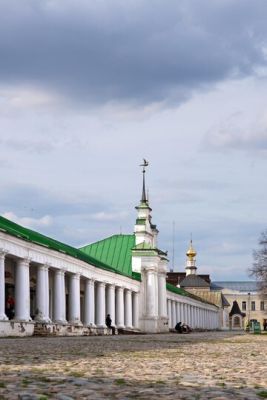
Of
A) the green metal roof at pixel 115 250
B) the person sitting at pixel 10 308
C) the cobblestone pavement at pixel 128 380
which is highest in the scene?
the green metal roof at pixel 115 250

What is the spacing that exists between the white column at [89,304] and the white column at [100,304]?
263 cm

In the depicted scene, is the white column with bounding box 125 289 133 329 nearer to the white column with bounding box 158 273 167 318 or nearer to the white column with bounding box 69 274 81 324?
the white column with bounding box 158 273 167 318

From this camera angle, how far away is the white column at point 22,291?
34.7 metres

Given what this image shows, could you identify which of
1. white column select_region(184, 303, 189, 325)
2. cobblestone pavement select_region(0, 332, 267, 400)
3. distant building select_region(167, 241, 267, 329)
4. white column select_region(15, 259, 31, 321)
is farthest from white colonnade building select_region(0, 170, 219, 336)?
distant building select_region(167, 241, 267, 329)

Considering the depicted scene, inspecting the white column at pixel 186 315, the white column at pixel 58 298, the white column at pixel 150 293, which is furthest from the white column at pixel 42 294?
the white column at pixel 186 315

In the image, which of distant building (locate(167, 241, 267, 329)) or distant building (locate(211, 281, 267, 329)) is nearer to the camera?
distant building (locate(167, 241, 267, 329))

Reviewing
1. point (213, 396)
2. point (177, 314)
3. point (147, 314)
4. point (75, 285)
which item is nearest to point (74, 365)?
point (213, 396)

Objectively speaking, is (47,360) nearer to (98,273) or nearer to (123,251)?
(98,273)

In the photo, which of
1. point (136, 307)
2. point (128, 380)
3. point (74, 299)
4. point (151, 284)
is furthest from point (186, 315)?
point (128, 380)

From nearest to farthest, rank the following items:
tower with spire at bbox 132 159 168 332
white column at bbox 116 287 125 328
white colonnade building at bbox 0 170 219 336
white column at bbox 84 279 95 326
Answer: white colonnade building at bbox 0 170 219 336, white column at bbox 84 279 95 326, white column at bbox 116 287 125 328, tower with spire at bbox 132 159 168 332

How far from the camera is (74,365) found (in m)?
11.9

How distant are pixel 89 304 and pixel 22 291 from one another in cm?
1486

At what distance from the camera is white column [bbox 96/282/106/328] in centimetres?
5253

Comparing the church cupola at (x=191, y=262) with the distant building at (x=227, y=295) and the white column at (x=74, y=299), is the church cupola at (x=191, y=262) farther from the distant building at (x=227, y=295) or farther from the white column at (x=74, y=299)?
the white column at (x=74, y=299)
